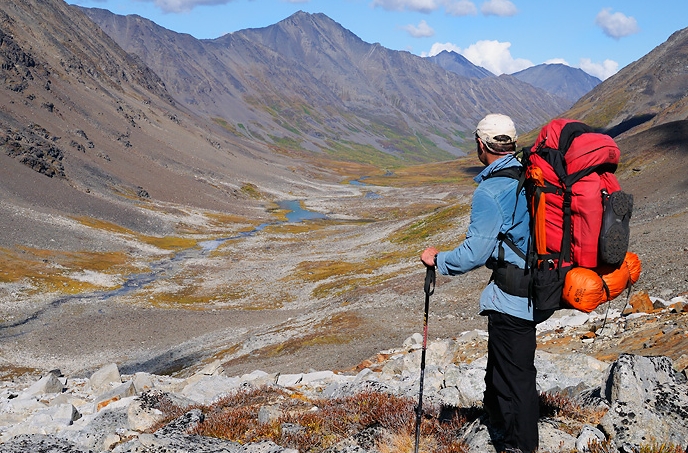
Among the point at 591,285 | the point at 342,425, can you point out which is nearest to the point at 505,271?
the point at 591,285

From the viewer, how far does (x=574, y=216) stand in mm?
6051

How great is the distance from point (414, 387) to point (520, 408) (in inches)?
239

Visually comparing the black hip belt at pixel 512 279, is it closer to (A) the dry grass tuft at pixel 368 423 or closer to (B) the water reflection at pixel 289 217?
(A) the dry grass tuft at pixel 368 423

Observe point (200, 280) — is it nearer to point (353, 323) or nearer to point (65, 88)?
point (353, 323)

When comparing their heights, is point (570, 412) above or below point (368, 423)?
above

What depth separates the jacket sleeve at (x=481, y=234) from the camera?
6.40 m

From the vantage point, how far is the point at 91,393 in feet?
70.9

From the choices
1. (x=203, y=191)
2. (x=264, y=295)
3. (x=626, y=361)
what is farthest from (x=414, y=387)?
(x=203, y=191)

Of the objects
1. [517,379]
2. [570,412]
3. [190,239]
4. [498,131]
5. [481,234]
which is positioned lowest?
[190,239]

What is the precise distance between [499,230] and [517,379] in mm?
1846

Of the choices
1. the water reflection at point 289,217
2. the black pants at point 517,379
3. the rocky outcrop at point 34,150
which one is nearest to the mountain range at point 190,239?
the rocky outcrop at point 34,150

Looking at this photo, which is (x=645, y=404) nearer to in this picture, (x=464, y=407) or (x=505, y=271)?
(x=505, y=271)

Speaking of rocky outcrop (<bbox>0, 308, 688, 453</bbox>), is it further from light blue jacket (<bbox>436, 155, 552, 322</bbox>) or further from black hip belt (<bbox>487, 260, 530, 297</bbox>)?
black hip belt (<bbox>487, 260, 530, 297</bbox>)

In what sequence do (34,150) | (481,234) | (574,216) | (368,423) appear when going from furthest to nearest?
(34,150) → (368,423) → (481,234) → (574,216)
